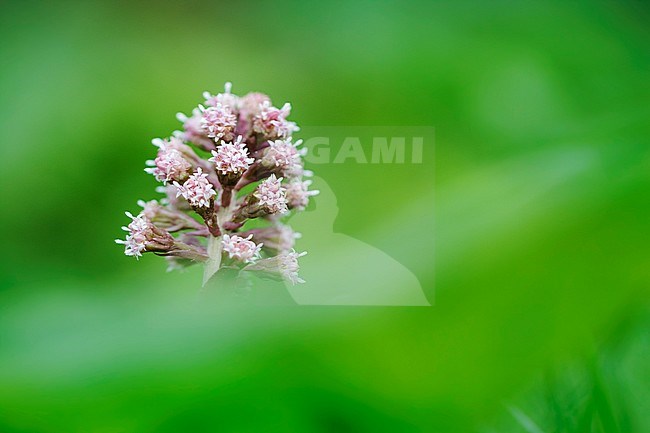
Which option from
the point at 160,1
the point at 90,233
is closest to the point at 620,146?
the point at 90,233

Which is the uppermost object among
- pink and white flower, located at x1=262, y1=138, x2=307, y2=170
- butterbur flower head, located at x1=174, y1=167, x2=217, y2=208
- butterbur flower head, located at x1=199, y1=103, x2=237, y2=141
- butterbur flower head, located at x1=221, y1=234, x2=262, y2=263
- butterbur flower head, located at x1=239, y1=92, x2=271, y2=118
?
butterbur flower head, located at x1=239, y1=92, x2=271, y2=118

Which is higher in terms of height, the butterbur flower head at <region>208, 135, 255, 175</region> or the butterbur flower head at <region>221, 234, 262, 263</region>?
the butterbur flower head at <region>208, 135, 255, 175</region>

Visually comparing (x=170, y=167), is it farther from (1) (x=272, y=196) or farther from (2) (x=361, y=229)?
(2) (x=361, y=229)

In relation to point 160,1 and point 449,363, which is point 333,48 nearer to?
point 160,1

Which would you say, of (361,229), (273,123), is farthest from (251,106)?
(361,229)
